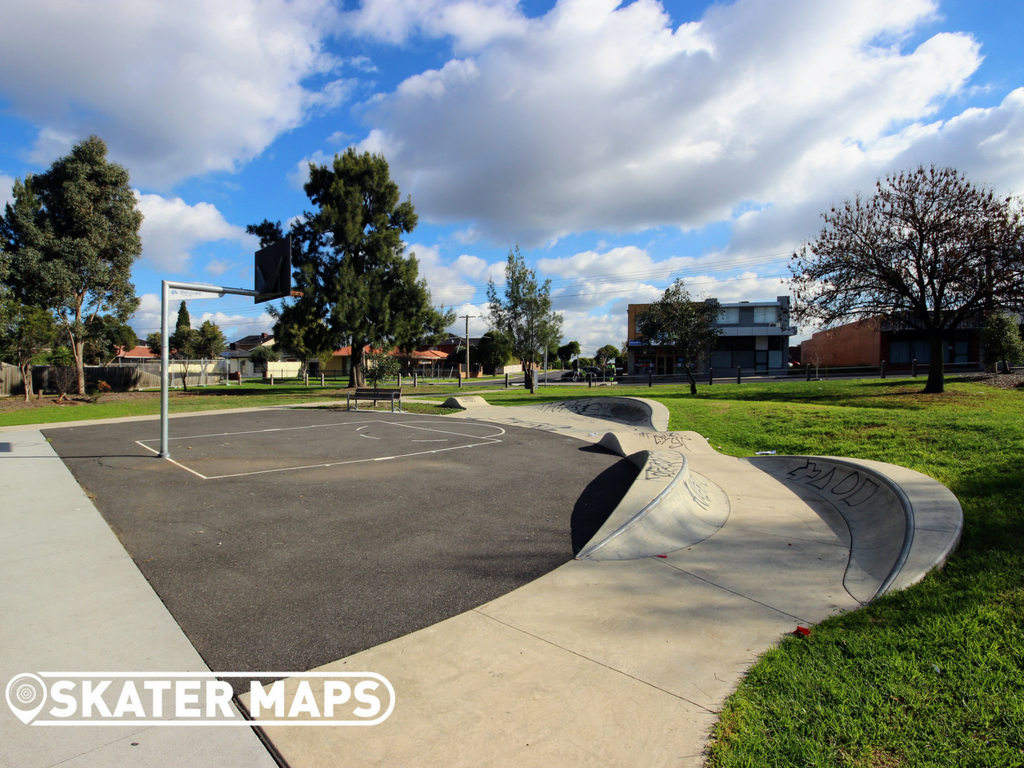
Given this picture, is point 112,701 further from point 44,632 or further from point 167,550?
point 167,550

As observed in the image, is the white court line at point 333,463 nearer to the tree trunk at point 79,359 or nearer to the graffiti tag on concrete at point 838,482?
the graffiti tag on concrete at point 838,482

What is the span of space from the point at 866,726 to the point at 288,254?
11821mm

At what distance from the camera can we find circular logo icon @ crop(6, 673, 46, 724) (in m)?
2.82

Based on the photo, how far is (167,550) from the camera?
17.8ft

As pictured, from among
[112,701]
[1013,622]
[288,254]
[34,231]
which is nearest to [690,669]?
[1013,622]

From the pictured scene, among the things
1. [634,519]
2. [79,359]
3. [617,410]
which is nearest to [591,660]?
[634,519]

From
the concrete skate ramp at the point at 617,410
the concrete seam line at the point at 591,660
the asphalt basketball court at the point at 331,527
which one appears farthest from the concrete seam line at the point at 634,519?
the concrete skate ramp at the point at 617,410

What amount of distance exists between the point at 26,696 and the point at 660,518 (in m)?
5.20

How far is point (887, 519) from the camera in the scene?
19.0 feet

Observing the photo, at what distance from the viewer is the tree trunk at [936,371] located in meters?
17.6

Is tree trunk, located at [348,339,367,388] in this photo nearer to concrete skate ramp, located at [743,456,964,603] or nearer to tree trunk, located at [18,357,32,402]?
tree trunk, located at [18,357,32,402]

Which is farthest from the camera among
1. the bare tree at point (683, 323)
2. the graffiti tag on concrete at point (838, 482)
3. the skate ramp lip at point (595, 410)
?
the bare tree at point (683, 323)

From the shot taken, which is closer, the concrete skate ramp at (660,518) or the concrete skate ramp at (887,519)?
the concrete skate ramp at (887,519)

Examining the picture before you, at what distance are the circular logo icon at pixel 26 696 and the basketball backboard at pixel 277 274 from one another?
924 cm
